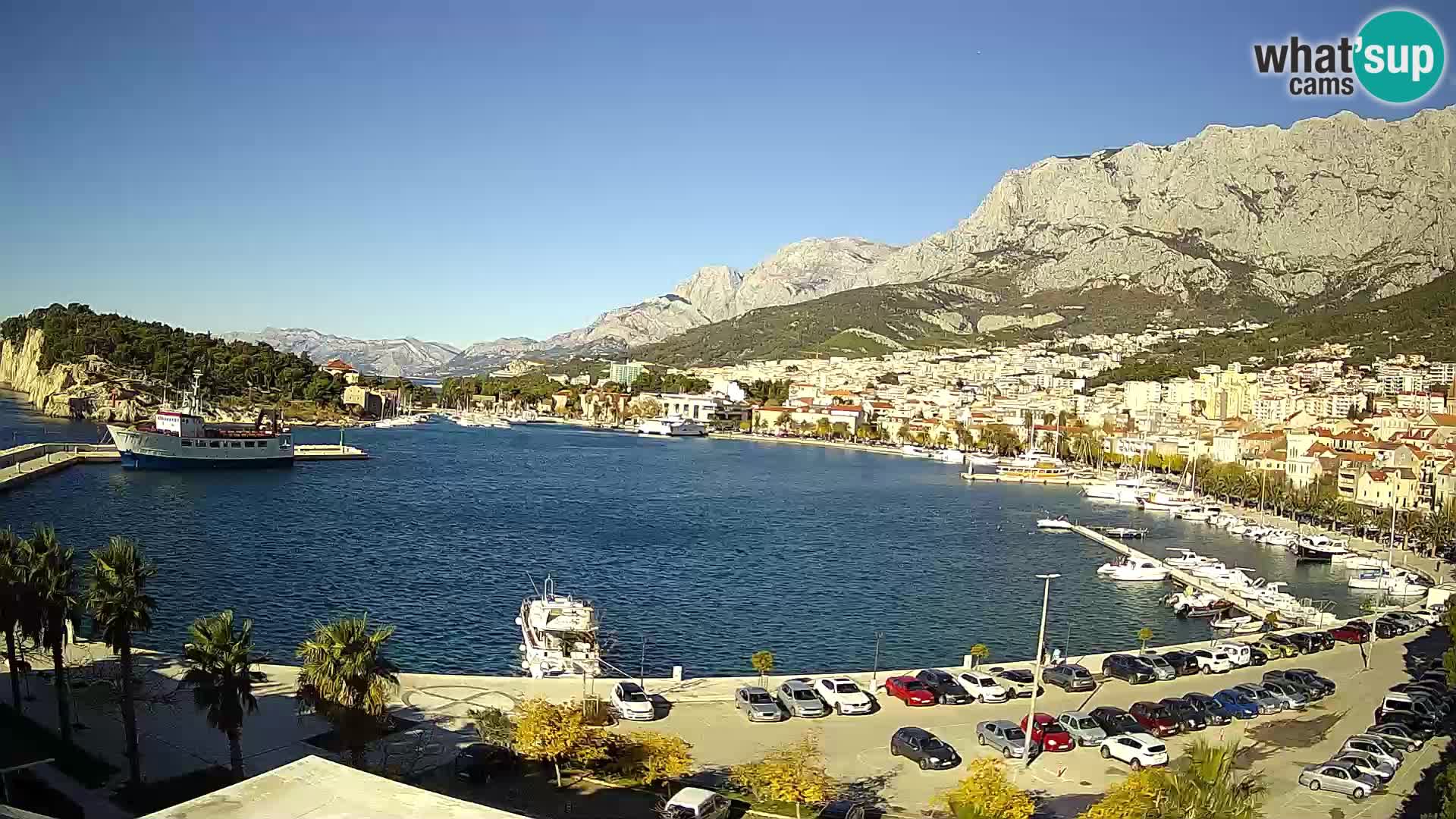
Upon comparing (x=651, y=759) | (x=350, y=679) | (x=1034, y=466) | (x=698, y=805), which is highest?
(x=350, y=679)

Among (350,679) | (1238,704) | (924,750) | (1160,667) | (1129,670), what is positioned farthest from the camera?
(1160,667)

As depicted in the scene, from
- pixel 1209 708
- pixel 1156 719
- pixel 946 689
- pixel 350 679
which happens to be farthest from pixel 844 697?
pixel 350 679

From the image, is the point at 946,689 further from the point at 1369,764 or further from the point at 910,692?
the point at 1369,764

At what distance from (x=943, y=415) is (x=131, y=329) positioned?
90517 mm

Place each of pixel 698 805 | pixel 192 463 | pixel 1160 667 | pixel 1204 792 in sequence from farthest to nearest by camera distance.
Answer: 1. pixel 192 463
2. pixel 1160 667
3. pixel 698 805
4. pixel 1204 792

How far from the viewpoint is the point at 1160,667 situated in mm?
20641

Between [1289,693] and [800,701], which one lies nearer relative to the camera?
[800,701]

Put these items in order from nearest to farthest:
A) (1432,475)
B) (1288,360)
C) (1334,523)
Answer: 1. (1334,523)
2. (1432,475)
3. (1288,360)

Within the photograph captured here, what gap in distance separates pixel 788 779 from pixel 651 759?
2.03 meters

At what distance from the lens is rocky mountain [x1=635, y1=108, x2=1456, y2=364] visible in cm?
14550

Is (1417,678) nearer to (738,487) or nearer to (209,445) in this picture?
(738,487)

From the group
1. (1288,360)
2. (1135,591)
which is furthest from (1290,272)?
(1135,591)

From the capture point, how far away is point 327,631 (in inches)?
516

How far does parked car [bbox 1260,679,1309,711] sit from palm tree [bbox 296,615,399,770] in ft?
50.1
